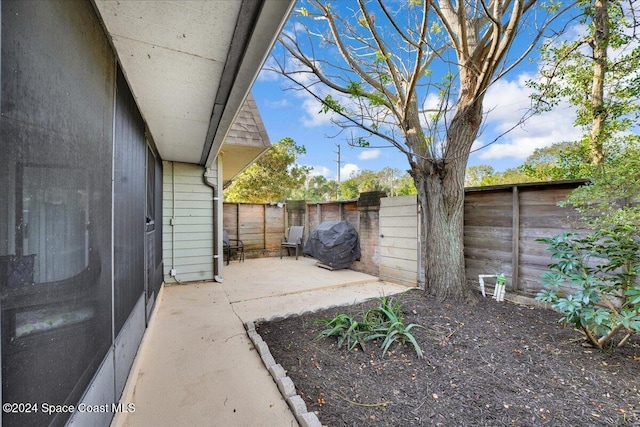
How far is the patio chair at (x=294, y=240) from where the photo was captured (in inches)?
306

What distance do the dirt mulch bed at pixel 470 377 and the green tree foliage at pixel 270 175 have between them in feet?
36.0

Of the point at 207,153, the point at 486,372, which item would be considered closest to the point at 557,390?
the point at 486,372

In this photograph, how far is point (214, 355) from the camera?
7.55 feet

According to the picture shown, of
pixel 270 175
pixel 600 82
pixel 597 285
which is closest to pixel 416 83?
pixel 597 285

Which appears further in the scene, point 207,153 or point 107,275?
point 207,153

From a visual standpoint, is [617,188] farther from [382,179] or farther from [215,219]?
[382,179]

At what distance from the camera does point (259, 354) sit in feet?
7.48

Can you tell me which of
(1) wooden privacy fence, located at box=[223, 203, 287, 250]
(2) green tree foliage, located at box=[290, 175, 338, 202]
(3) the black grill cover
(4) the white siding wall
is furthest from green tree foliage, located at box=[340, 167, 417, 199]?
(4) the white siding wall

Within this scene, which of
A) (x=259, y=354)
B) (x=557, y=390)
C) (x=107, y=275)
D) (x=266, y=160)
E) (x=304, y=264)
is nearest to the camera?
(x=107, y=275)

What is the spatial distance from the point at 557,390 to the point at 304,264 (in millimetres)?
5387

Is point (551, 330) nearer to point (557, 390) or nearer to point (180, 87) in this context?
point (557, 390)

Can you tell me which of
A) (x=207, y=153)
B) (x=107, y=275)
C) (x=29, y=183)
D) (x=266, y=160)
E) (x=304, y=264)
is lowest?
(x=304, y=264)

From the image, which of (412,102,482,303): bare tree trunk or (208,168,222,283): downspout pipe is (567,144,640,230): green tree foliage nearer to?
(412,102,482,303): bare tree trunk

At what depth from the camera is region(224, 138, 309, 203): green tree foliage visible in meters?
12.9
